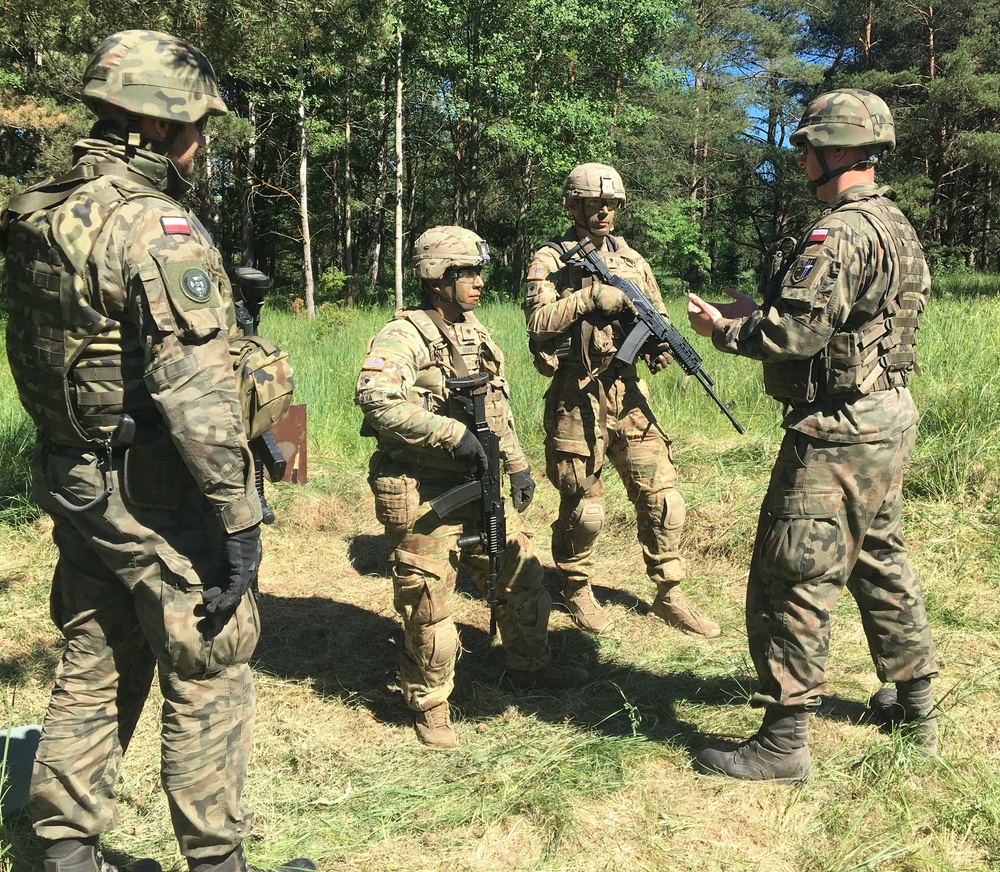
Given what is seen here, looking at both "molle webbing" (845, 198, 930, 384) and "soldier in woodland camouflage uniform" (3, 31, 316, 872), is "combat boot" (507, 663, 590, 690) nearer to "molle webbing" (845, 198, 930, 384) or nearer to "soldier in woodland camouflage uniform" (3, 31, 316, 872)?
"soldier in woodland camouflage uniform" (3, 31, 316, 872)

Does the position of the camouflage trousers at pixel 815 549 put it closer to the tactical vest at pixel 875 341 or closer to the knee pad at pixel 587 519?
the tactical vest at pixel 875 341

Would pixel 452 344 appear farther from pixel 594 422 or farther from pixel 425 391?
pixel 594 422

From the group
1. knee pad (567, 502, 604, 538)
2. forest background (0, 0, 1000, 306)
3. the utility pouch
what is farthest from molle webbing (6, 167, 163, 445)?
forest background (0, 0, 1000, 306)

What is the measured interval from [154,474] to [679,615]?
3.35 m

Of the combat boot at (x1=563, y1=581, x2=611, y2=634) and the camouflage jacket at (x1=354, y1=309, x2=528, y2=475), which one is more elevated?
the camouflage jacket at (x1=354, y1=309, x2=528, y2=475)

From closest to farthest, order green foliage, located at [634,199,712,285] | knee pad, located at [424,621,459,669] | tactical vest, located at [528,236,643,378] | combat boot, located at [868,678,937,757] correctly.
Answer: combat boot, located at [868,678,937,757], knee pad, located at [424,621,459,669], tactical vest, located at [528,236,643,378], green foliage, located at [634,199,712,285]

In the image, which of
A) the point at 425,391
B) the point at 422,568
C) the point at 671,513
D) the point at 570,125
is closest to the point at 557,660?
the point at 671,513

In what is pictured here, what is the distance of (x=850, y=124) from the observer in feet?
9.82

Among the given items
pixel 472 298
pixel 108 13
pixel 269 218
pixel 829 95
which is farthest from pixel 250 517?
pixel 269 218

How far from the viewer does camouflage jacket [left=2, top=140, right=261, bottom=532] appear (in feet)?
6.94

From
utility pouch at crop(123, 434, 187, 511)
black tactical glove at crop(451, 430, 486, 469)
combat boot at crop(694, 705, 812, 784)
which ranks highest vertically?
utility pouch at crop(123, 434, 187, 511)

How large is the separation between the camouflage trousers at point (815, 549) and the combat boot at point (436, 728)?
4.47 feet

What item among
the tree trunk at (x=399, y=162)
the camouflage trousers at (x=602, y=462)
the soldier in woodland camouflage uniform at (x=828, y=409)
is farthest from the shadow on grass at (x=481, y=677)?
the tree trunk at (x=399, y=162)

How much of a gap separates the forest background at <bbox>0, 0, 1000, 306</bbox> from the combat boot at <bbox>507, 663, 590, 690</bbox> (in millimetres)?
10144
